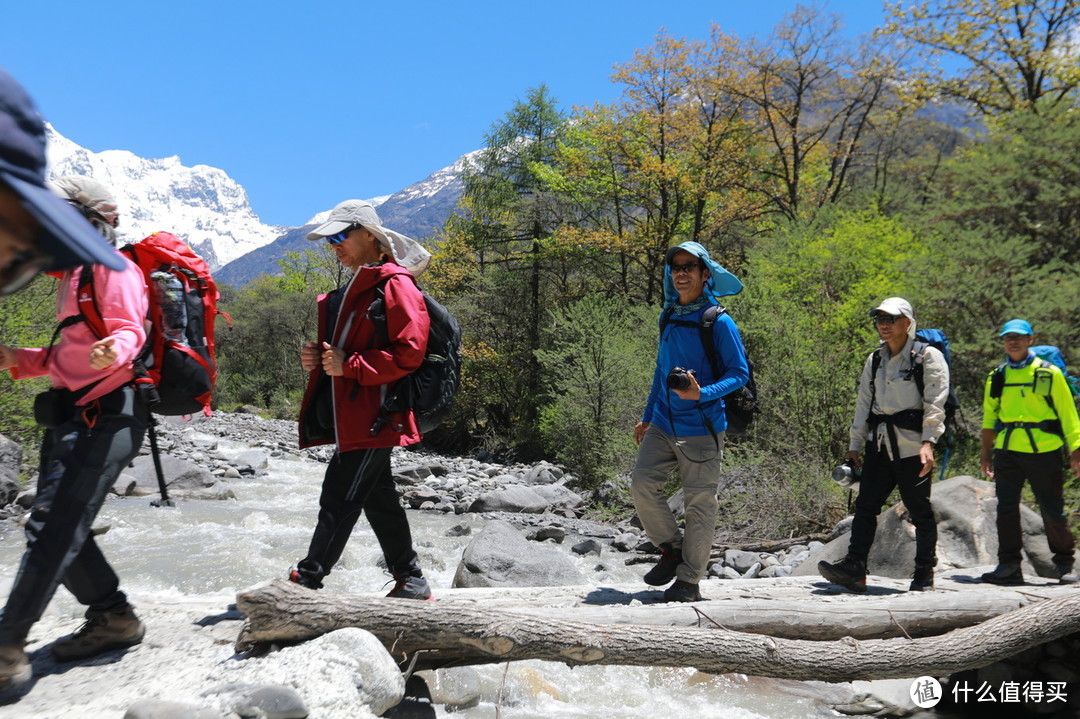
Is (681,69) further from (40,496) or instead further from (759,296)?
(40,496)

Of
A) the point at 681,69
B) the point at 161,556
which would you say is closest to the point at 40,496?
the point at 161,556

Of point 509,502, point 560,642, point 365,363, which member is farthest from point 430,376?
point 509,502

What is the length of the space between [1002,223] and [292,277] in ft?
181

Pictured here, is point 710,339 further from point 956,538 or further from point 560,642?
point 956,538

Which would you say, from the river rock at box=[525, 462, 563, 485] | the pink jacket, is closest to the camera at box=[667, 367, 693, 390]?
the pink jacket

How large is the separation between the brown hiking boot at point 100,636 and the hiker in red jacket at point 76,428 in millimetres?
23

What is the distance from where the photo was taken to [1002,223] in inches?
501

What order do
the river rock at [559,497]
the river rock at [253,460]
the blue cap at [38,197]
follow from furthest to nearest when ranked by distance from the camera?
the river rock at [253,460], the river rock at [559,497], the blue cap at [38,197]

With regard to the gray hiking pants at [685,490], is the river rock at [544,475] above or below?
below

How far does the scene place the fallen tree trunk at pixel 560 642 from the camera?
3268mm

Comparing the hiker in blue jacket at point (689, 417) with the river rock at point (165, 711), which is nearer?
the river rock at point (165, 711)

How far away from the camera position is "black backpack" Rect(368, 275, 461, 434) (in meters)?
3.48

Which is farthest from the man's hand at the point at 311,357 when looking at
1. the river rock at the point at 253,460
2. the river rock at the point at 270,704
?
the river rock at the point at 253,460

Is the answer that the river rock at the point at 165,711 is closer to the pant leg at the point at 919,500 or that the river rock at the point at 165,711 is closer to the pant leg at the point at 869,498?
the pant leg at the point at 869,498
